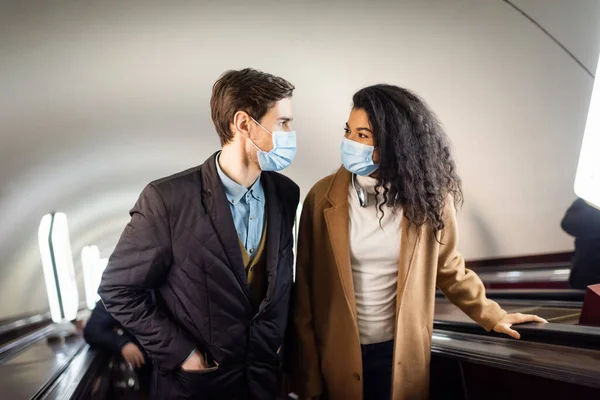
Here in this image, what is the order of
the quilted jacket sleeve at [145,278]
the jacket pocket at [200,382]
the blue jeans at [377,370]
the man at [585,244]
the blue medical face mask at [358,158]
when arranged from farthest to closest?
the man at [585,244] < the blue jeans at [377,370] < the blue medical face mask at [358,158] < the jacket pocket at [200,382] < the quilted jacket sleeve at [145,278]

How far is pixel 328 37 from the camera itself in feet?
8.11

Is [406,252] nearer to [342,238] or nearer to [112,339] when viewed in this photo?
[342,238]

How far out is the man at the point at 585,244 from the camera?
3.14 metres

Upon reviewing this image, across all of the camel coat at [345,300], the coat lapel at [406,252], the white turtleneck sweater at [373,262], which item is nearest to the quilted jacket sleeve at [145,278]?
the camel coat at [345,300]

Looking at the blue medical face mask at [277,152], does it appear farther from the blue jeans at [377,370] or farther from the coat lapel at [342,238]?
the blue jeans at [377,370]

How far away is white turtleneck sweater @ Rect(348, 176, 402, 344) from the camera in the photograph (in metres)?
→ 1.79

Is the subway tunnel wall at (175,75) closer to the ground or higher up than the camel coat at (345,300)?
higher up

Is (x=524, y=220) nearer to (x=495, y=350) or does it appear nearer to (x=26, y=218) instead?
(x=495, y=350)

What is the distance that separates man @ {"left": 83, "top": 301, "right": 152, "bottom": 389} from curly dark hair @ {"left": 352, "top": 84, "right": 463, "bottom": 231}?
124cm

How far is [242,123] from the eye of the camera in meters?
1.64

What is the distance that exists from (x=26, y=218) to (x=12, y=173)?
0.19 m

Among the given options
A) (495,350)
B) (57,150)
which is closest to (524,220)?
(495,350)

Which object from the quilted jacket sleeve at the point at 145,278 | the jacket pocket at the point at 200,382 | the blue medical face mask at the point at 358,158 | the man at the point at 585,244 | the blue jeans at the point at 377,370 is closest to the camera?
the quilted jacket sleeve at the point at 145,278

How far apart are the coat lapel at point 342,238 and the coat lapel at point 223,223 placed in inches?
15.3
